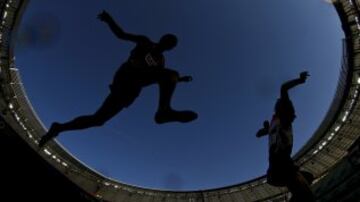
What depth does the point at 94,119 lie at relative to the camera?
654cm

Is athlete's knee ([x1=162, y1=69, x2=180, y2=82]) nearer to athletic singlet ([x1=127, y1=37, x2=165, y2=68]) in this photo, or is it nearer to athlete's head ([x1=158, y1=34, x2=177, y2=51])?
athletic singlet ([x1=127, y1=37, x2=165, y2=68])

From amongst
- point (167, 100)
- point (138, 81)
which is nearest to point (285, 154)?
point (167, 100)

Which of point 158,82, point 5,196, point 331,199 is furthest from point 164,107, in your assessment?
point 331,199

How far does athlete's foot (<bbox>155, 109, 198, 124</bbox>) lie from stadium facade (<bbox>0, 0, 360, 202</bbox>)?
24.0ft

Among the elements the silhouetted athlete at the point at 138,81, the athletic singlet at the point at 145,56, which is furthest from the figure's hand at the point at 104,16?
the athletic singlet at the point at 145,56

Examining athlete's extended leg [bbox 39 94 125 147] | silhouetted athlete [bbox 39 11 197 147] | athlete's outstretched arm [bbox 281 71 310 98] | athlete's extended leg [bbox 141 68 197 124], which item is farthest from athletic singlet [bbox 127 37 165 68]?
athlete's outstretched arm [bbox 281 71 310 98]

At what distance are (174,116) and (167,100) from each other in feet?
0.85

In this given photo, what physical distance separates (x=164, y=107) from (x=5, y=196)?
3.26 metres

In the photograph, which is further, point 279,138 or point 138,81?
point 138,81

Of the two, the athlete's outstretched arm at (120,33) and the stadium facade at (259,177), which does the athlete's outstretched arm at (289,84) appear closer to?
the athlete's outstretched arm at (120,33)

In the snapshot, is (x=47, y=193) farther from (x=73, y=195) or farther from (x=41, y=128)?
(x=41, y=128)

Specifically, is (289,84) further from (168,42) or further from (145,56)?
(145,56)

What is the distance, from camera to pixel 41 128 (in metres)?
23.2

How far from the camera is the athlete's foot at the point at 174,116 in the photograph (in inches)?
247
